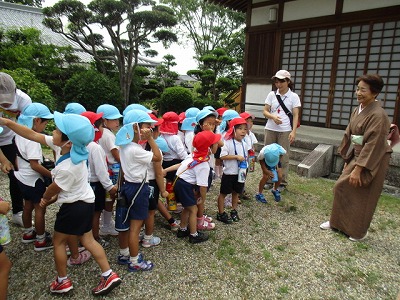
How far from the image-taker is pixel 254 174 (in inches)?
245

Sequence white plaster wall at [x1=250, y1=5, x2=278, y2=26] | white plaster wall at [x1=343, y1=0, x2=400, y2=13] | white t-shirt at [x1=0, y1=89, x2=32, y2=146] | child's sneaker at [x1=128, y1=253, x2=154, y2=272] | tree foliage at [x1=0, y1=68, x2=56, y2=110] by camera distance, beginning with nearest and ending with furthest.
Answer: child's sneaker at [x1=128, y1=253, x2=154, y2=272] → white t-shirt at [x1=0, y1=89, x2=32, y2=146] → white plaster wall at [x1=343, y1=0, x2=400, y2=13] → tree foliage at [x1=0, y1=68, x2=56, y2=110] → white plaster wall at [x1=250, y1=5, x2=278, y2=26]

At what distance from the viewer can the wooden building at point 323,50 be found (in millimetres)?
6973

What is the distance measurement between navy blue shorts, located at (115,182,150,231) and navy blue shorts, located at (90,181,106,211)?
38 cm

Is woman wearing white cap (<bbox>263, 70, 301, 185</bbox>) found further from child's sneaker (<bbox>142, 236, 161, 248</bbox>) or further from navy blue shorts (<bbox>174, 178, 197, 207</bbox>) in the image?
child's sneaker (<bbox>142, 236, 161, 248</bbox>)

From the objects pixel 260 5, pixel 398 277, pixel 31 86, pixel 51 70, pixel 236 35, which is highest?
pixel 236 35

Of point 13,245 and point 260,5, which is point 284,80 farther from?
point 260,5

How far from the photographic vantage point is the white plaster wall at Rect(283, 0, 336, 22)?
762 centimetres

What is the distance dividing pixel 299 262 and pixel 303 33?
23.5 ft

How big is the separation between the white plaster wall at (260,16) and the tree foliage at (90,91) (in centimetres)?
571

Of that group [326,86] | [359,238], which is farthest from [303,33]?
[359,238]

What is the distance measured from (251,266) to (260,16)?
320 inches

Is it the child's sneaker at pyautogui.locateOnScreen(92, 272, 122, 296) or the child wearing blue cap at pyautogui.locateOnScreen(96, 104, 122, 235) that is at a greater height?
the child wearing blue cap at pyautogui.locateOnScreen(96, 104, 122, 235)

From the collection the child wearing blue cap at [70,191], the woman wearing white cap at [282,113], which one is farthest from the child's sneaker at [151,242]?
the woman wearing white cap at [282,113]

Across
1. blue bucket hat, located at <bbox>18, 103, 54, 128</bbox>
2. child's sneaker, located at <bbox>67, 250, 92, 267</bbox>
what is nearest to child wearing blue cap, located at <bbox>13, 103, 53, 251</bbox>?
blue bucket hat, located at <bbox>18, 103, 54, 128</bbox>
